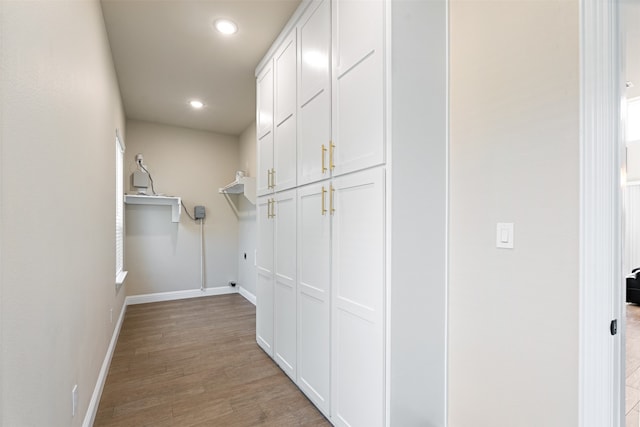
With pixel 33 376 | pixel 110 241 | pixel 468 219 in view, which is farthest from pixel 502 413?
pixel 110 241

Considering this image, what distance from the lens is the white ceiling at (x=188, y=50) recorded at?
229 cm

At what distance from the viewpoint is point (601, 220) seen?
3.55 ft

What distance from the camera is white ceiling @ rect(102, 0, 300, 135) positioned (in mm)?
2293

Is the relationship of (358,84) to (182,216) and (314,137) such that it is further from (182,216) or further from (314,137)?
(182,216)

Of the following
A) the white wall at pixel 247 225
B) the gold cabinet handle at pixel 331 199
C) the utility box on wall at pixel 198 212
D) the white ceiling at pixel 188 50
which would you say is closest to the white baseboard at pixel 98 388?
the gold cabinet handle at pixel 331 199

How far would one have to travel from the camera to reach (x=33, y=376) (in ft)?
3.35

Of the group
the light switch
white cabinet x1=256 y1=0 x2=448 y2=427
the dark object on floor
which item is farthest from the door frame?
A: the dark object on floor

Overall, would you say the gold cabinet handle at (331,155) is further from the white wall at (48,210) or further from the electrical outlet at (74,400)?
the electrical outlet at (74,400)

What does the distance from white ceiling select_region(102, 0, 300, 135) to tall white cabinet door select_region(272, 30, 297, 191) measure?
0.79 ft

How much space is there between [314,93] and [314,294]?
1351 millimetres

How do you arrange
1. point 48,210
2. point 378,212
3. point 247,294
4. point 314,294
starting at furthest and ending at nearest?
point 247,294 < point 314,294 < point 378,212 < point 48,210

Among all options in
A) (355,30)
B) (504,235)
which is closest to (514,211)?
(504,235)

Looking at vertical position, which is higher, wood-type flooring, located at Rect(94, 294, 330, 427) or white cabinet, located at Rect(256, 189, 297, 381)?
white cabinet, located at Rect(256, 189, 297, 381)

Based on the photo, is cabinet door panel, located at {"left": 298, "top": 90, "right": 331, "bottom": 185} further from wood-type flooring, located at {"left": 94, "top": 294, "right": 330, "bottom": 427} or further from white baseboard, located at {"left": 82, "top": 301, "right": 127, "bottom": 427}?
white baseboard, located at {"left": 82, "top": 301, "right": 127, "bottom": 427}
